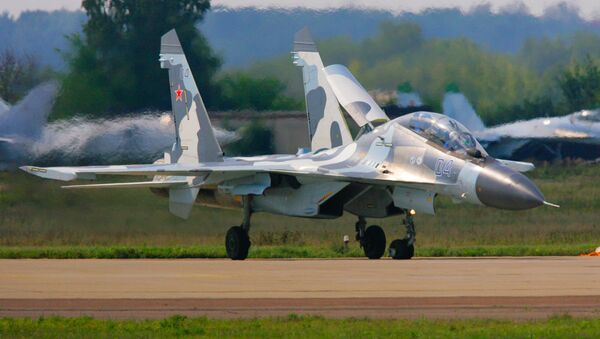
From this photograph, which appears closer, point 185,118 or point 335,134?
point 335,134

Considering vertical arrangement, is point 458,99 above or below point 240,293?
above

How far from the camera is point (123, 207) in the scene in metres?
26.5

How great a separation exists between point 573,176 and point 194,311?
18.7 meters

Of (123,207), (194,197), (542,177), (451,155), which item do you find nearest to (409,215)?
(451,155)

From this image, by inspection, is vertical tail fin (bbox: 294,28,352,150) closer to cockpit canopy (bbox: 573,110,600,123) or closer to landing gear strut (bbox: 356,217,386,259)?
landing gear strut (bbox: 356,217,386,259)

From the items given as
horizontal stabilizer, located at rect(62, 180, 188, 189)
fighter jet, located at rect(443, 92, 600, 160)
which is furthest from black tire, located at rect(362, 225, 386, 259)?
fighter jet, located at rect(443, 92, 600, 160)

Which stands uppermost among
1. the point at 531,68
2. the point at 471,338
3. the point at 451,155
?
the point at 531,68

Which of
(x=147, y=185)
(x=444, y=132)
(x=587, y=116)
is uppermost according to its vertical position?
(x=587, y=116)

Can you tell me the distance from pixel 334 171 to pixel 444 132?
2.00 m

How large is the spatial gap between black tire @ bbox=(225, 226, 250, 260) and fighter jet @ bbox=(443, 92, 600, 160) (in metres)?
7.03

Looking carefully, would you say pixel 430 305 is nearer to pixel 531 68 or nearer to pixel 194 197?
pixel 194 197

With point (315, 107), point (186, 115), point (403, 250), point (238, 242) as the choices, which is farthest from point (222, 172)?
point (315, 107)

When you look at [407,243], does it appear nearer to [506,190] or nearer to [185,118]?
[506,190]

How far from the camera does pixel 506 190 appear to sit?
2016 cm
